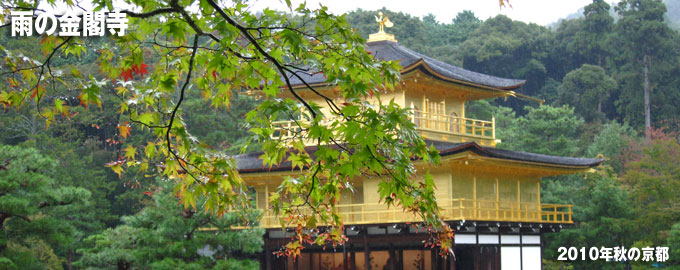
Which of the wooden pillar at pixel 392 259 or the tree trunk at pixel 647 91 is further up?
the tree trunk at pixel 647 91

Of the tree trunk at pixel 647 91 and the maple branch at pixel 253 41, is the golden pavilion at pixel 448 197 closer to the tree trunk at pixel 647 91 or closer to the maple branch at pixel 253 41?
the maple branch at pixel 253 41

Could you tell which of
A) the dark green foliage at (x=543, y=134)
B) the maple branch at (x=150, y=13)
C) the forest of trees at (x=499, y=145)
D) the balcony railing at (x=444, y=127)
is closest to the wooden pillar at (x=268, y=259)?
the forest of trees at (x=499, y=145)

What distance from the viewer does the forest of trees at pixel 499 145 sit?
20.3 m

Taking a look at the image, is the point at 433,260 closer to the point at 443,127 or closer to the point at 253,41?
the point at 443,127

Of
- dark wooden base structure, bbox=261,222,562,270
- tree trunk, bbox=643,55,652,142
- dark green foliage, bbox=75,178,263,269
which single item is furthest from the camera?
tree trunk, bbox=643,55,652,142

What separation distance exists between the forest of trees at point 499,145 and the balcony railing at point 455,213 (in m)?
2.48

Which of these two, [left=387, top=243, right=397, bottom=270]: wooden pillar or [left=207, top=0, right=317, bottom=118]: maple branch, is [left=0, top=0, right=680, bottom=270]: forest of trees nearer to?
[left=207, top=0, right=317, bottom=118]: maple branch

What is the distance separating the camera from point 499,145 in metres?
37.8

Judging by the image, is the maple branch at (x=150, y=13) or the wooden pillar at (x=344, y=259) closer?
the maple branch at (x=150, y=13)

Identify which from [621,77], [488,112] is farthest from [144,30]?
[621,77]

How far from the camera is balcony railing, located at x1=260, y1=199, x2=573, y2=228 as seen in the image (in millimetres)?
21484

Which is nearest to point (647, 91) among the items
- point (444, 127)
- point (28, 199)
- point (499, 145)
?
point (499, 145)

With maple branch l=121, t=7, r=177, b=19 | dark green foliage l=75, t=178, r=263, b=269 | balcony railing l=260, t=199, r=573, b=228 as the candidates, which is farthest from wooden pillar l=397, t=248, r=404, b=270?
maple branch l=121, t=7, r=177, b=19

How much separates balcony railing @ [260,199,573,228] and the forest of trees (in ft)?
8.13
